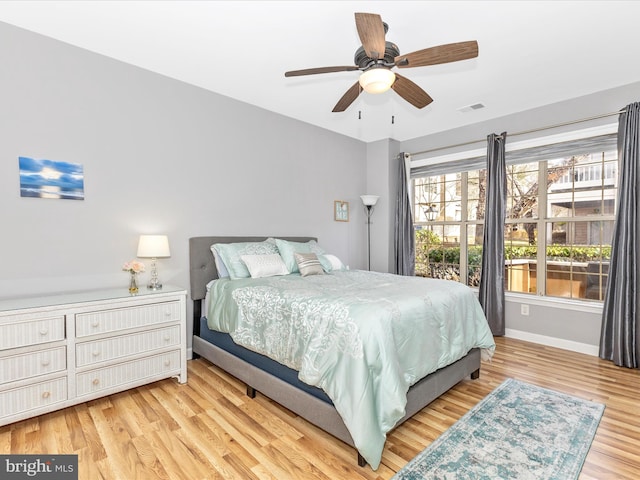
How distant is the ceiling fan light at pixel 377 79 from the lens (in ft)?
7.02

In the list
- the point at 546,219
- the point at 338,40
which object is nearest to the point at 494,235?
the point at 546,219

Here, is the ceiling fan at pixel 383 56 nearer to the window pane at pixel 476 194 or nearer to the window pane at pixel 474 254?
the window pane at pixel 476 194

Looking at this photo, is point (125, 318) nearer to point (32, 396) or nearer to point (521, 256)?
point (32, 396)

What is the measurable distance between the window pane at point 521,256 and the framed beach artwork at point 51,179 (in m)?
4.69

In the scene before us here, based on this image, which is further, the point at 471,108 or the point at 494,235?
the point at 494,235

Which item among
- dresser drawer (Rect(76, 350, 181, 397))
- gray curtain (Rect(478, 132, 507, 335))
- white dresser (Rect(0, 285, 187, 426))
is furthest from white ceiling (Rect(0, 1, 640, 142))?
dresser drawer (Rect(76, 350, 181, 397))

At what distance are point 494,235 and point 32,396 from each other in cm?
461

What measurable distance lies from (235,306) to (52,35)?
2572 mm

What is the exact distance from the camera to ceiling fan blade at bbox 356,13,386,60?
1.79m

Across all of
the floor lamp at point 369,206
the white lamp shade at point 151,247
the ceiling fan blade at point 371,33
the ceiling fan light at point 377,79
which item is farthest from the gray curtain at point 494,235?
the white lamp shade at point 151,247

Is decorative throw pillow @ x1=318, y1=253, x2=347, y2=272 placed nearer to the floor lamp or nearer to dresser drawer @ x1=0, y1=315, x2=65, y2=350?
the floor lamp

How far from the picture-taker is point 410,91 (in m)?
2.56

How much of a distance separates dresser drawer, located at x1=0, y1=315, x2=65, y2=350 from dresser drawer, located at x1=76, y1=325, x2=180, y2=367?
180mm

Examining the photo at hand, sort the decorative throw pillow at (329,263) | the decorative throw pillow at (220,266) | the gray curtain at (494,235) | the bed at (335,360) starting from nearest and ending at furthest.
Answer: the bed at (335,360) < the decorative throw pillow at (220,266) < the decorative throw pillow at (329,263) < the gray curtain at (494,235)
